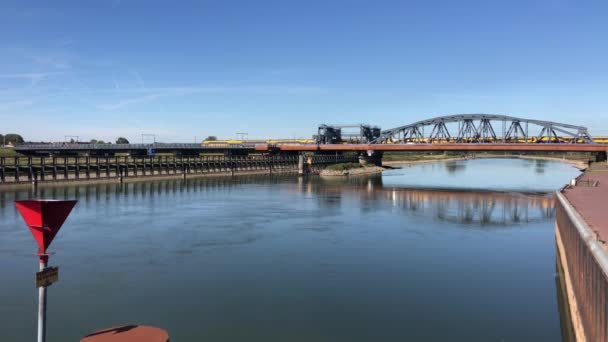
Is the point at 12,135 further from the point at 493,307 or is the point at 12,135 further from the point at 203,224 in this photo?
the point at 493,307

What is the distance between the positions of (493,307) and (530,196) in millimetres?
41506

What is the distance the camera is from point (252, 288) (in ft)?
57.9

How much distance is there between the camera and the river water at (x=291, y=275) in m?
14.1

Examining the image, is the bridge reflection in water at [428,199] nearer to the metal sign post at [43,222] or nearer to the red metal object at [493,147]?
the red metal object at [493,147]

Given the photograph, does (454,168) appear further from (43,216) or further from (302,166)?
(43,216)

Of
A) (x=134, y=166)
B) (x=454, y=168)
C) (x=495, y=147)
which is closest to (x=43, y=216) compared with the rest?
(x=134, y=166)

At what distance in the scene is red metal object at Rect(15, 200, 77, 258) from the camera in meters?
6.34

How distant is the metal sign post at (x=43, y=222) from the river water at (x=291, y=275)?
22.6 ft

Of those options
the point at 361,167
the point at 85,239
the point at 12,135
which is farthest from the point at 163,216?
the point at 12,135

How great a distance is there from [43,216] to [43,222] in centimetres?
10

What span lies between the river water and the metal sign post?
6.88 meters

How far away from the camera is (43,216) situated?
641 cm

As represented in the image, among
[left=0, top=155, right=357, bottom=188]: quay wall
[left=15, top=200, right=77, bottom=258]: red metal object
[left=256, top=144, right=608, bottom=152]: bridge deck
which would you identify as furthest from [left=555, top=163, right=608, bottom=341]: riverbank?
[left=256, top=144, right=608, bottom=152]: bridge deck

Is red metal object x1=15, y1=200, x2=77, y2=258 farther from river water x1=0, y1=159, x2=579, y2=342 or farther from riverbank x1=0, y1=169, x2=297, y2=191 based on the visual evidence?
riverbank x1=0, y1=169, x2=297, y2=191
